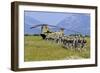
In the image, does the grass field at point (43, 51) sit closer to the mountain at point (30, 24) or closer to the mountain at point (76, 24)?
the mountain at point (30, 24)

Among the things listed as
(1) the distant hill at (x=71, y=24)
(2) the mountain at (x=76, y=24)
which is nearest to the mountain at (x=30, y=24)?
(1) the distant hill at (x=71, y=24)

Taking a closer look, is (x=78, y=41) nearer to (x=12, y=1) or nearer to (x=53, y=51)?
(x=53, y=51)

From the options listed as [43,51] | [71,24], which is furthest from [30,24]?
[71,24]

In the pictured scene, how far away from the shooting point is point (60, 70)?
1795 millimetres

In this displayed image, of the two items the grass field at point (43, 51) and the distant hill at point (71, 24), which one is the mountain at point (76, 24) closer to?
the distant hill at point (71, 24)

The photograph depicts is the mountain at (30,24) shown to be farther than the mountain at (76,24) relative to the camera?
No

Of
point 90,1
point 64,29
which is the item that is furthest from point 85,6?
point 64,29

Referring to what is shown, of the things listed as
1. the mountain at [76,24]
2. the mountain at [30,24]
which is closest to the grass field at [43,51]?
the mountain at [30,24]

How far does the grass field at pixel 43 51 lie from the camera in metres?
1.69

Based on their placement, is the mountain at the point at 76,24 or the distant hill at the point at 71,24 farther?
the mountain at the point at 76,24

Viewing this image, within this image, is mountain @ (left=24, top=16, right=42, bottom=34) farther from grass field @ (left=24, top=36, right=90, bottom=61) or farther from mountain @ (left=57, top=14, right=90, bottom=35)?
mountain @ (left=57, top=14, right=90, bottom=35)

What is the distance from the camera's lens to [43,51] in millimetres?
1732

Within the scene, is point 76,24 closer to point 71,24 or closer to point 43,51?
point 71,24

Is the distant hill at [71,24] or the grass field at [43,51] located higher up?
the distant hill at [71,24]
